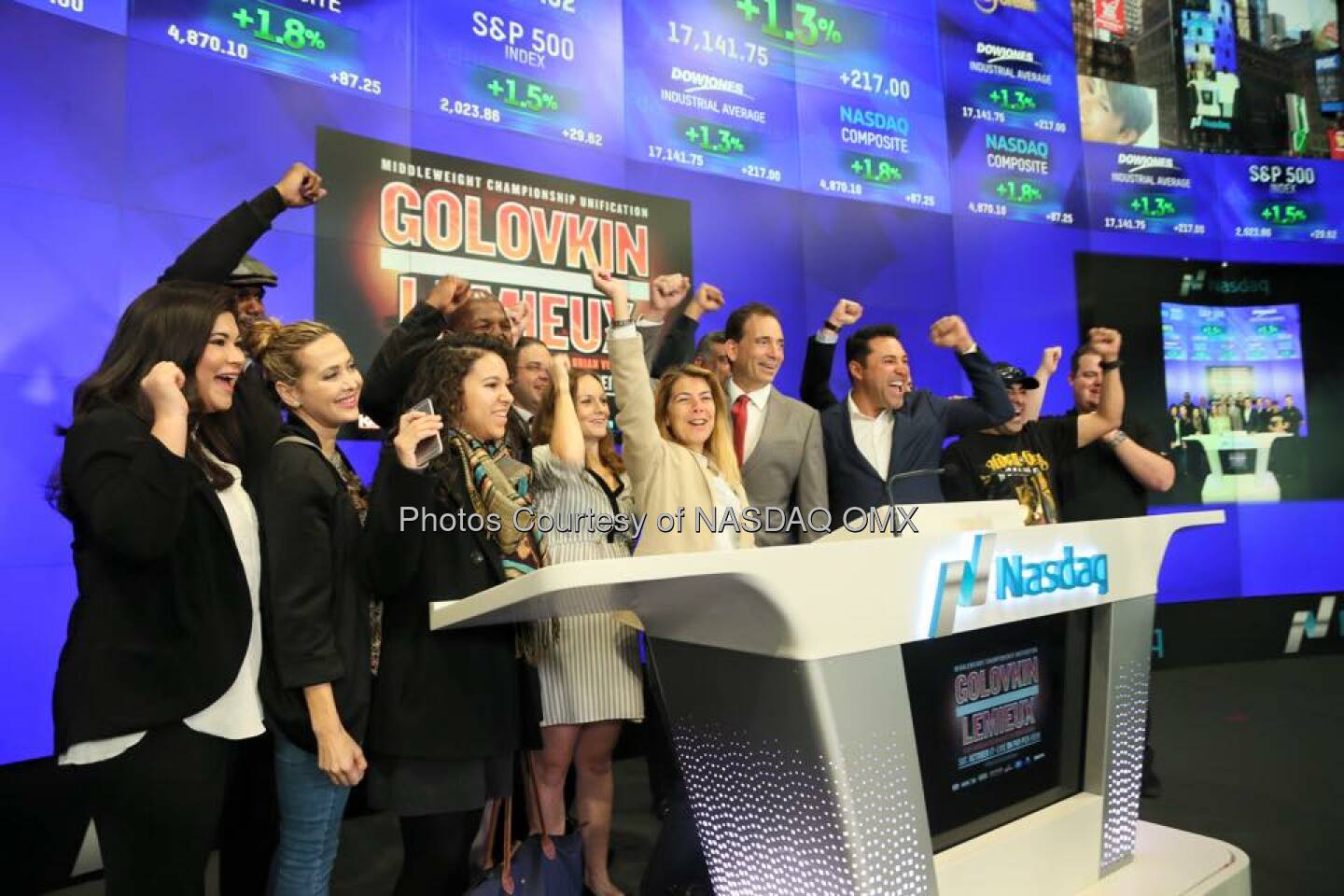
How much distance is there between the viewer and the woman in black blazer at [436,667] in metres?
1.54

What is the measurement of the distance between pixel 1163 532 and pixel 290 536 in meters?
1.74

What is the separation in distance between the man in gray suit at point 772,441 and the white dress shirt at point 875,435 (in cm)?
15

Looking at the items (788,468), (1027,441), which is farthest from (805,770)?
(1027,441)

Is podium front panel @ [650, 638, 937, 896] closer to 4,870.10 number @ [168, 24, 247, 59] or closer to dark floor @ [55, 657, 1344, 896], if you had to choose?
dark floor @ [55, 657, 1344, 896]

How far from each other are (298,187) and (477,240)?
1.46m

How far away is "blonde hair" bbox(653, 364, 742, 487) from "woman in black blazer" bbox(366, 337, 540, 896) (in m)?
0.82

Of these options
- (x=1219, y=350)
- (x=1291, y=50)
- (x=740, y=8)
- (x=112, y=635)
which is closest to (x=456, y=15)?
(x=740, y=8)

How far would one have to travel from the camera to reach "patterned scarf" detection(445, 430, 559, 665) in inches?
67.6

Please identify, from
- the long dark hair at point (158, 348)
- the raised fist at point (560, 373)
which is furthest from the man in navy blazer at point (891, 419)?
the long dark hair at point (158, 348)

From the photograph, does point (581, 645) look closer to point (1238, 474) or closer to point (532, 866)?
point (532, 866)

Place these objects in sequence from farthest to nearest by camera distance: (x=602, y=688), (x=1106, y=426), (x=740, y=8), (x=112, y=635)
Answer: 1. (x=740, y=8)
2. (x=1106, y=426)
3. (x=602, y=688)
4. (x=112, y=635)

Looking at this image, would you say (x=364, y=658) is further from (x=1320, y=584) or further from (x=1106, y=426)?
(x=1320, y=584)

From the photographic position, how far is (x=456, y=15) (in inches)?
141

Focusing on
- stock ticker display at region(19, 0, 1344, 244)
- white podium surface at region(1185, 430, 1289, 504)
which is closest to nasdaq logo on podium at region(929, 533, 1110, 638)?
stock ticker display at region(19, 0, 1344, 244)
